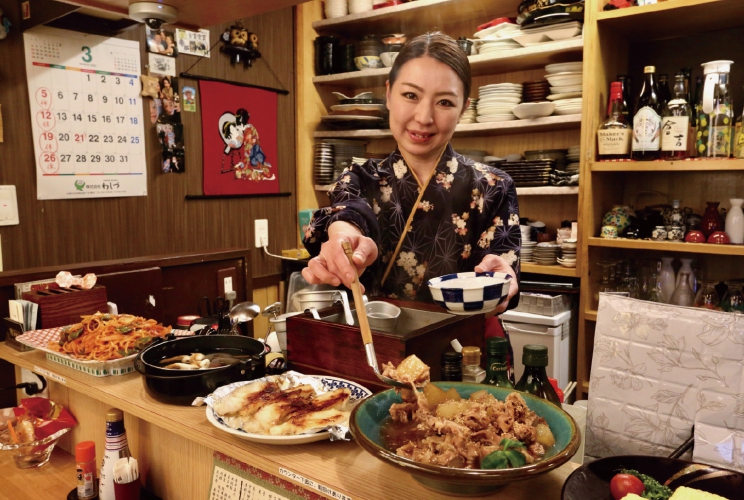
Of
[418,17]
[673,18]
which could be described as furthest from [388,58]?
[673,18]

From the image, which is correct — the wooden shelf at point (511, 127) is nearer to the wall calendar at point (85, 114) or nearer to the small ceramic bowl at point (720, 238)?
the small ceramic bowl at point (720, 238)

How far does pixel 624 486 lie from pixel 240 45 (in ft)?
10.4

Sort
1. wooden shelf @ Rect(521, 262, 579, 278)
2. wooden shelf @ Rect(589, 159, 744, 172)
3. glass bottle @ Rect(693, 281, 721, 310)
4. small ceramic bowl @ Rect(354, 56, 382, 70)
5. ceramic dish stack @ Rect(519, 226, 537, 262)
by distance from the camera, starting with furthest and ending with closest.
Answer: small ceramic bowl @ Rect(354, 56, 382, 70) → ceramic dish stack @ Rect(519, 226, 537, 262) → wooden shelf @ Rect(521, 262, 579, 278) → glass bottle @ Rect(693, 281, 721, 310) → wooden shelf @ Rect(589, 159, 744, 172)

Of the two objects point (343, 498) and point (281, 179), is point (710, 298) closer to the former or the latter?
point (343, 498)

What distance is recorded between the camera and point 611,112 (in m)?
2.68

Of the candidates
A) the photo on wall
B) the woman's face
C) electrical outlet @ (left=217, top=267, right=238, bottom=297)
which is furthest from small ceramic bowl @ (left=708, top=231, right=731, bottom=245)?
the photo on wall

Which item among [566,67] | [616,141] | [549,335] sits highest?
[566,67]

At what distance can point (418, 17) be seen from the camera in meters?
3.40

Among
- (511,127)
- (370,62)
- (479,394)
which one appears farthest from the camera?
(370,62)

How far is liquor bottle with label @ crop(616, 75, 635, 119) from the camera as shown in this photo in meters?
2.69

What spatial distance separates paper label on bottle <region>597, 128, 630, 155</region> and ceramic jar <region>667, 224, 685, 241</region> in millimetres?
408

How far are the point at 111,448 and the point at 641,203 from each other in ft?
9.00

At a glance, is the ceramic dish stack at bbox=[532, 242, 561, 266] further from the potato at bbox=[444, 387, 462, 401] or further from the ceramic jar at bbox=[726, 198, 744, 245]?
the potato at bbox=[444, 387, 462, 401]

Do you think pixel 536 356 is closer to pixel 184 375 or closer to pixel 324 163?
pixel 184 375
